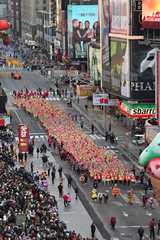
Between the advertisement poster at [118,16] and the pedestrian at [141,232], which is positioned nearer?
the pedestrian at [141,232]

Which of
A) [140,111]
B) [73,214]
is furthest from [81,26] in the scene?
[73,214]

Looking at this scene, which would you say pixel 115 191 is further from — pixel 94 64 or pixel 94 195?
pixel 94 64

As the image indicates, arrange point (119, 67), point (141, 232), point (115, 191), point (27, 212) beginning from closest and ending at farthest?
point (27, 212), point (141, 232), point (115, 191), point (119, 67)

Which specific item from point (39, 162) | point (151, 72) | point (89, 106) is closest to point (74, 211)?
point (39, 162)

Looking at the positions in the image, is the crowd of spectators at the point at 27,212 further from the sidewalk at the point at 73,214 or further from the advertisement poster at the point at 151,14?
the advertisement poster at the point at 151,14

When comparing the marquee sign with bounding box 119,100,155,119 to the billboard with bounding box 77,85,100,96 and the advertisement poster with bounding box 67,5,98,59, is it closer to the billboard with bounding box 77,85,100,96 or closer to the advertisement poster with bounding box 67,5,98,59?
the billboard with bounding box 77,85,100,96

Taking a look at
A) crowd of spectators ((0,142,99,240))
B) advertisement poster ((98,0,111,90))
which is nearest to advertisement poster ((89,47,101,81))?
advertisement poster ((98,0,111,90))

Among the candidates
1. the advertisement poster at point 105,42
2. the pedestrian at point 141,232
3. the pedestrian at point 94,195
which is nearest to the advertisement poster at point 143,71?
Answer: the advertisement poster at point 105,42
